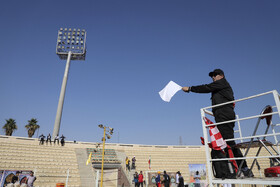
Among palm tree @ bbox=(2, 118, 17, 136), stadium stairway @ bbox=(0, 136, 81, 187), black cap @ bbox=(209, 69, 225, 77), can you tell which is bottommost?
stadium stairway @ bbox=(0, 136, 81, 187)

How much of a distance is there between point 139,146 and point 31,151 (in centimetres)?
1651

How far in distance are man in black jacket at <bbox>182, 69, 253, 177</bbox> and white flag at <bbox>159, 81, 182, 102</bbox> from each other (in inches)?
6.2

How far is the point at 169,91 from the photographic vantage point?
3.21 meters

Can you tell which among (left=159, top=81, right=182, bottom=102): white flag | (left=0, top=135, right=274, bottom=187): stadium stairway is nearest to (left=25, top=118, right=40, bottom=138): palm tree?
(left=0, top=135, right=274, bottom=187): stadium stairway

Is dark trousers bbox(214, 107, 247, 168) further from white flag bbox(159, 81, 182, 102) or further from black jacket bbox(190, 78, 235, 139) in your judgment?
white flag bbox(159, 81, 182, 102)

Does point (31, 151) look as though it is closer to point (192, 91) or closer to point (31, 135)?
point (31, 135)

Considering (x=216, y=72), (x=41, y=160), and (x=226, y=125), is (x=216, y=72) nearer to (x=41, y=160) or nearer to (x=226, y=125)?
(x=226, y=125)

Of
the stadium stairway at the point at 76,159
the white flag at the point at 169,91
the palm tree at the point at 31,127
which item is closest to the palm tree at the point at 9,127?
the palm tree at the point at 31,127

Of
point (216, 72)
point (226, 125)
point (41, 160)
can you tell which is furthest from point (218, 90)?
point (41, 160)

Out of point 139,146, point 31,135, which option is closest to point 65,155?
point 139,146

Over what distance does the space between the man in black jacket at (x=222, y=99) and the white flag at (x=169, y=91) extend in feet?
0.52

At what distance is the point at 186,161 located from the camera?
1057 inches

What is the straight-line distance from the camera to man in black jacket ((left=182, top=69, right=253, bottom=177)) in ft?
9.39

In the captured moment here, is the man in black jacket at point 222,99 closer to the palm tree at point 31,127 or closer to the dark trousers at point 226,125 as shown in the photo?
the dark trousers at point 226,125
